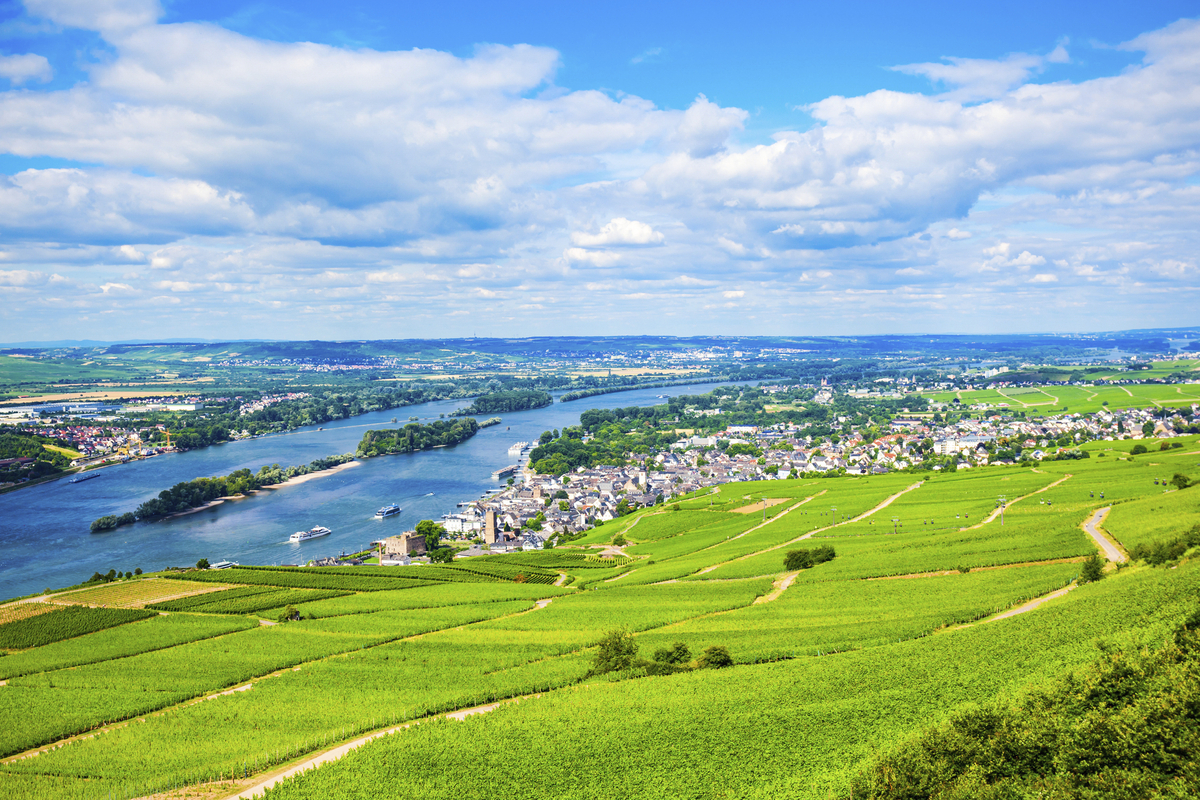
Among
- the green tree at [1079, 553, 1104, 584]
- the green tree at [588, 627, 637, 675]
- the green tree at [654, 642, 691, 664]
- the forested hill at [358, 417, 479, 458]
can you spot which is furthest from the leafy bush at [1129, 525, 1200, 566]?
the forested hill at [358, 417, 479, 458]

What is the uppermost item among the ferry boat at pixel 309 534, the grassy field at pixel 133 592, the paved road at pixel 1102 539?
the paved road at pixel 1102 539

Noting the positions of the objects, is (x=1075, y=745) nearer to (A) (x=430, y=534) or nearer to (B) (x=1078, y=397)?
(A) (x=430, y=534)

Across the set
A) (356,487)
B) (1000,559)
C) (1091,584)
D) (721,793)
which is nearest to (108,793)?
(721,793)

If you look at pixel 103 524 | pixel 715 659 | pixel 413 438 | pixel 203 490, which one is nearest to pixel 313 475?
pixel 203 490

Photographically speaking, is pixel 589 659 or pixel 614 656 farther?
pixel 589 659

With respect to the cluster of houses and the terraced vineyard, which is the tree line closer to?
the cluster of houses

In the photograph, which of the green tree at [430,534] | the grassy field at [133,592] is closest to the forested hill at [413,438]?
the green tree at [430,534]

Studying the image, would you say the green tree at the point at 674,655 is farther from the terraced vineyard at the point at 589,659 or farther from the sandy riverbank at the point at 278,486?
the sandy riverbank at the point at 278,486
